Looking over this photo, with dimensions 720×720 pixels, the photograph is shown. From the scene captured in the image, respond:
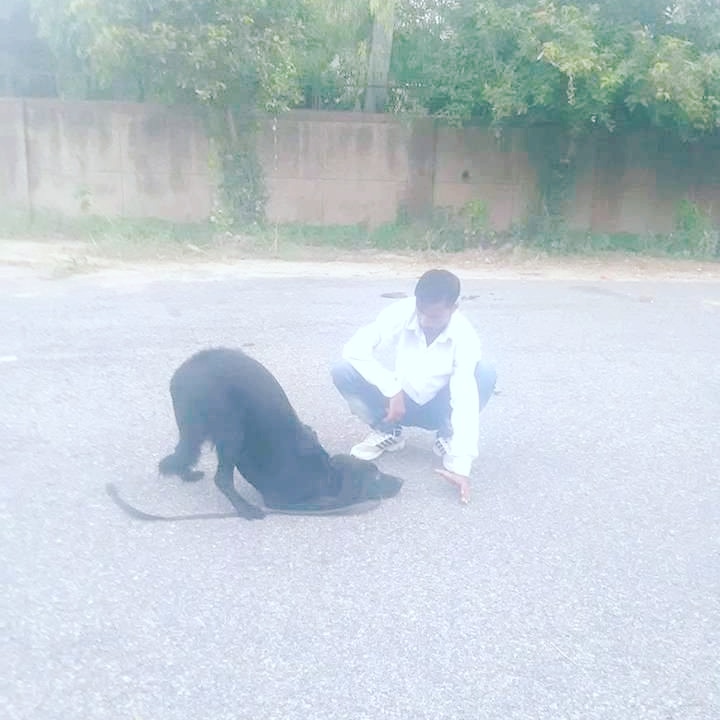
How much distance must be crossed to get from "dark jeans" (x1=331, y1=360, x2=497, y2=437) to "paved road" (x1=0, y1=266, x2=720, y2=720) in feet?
0.76

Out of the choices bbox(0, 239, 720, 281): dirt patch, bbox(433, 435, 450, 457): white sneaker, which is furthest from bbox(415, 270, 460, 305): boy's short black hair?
bbox(0, 239, 720, 281): dirt patch

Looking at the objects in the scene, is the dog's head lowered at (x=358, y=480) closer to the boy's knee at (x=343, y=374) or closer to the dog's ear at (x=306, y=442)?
the dog's ear at (x=306, y=442)

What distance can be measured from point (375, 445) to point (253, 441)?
1.02 m

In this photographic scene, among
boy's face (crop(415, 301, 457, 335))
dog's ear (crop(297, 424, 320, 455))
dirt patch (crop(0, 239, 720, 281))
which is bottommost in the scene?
dirt patch (crop(0, 239, 720, 281))

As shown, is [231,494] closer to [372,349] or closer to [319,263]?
[372,349]

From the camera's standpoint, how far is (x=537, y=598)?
427 cm

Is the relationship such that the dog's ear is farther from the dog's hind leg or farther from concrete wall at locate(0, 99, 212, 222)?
concrete wall at locate(0, 99, 212, 222)

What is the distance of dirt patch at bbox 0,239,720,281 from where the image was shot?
39.1 feet

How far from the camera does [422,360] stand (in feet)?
17.9

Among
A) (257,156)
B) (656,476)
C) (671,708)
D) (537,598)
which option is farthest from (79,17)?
(671,708)

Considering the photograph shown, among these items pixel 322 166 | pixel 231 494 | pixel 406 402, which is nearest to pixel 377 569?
pixel 231 494

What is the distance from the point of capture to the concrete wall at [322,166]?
1460 cm

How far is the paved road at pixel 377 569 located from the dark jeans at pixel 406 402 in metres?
0.23

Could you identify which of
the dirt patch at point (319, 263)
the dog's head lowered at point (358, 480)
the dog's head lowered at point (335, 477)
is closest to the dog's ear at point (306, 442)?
the dog's head lowered at point (335, 477)
